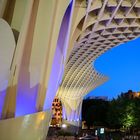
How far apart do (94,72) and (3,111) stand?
54.1 m

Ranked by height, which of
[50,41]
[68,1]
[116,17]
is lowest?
[50,41]

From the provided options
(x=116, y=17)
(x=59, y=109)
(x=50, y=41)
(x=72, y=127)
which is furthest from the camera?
(x=59, y=109)

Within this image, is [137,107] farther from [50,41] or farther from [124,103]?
[50,41]

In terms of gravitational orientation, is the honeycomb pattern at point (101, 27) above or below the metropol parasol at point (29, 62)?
above

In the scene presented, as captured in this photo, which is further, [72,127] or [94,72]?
[72,127]

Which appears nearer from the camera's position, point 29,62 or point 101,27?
point 29,62

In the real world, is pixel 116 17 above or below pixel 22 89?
above

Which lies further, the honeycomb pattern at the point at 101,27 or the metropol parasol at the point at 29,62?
the honeycomb pattern at the point at 101,27

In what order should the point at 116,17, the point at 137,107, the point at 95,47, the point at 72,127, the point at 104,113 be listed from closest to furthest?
the point at 116,17 < the point at 95,47 < the point at 137,107 < the point at 72,127 < the point at 104,113

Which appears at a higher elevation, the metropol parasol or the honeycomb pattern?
the honeycomb pattern

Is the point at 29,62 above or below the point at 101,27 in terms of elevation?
below

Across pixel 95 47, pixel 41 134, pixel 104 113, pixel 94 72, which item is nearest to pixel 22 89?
pixel 41 134

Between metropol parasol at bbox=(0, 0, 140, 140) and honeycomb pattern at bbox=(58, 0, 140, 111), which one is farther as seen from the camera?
honeycomb pattern at bbox=(58, 0, 140, 111)

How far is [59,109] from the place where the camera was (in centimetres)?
8406
